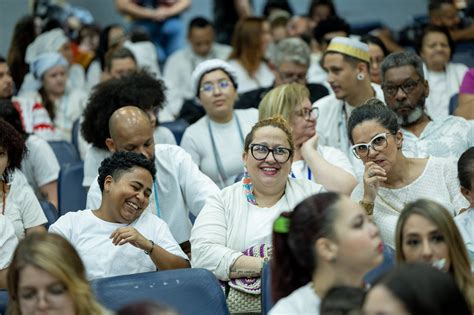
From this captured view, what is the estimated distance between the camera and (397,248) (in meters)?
3.57

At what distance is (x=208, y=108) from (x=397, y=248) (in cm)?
277

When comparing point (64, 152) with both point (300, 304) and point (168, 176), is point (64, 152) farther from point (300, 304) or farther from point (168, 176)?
point (300, 304)

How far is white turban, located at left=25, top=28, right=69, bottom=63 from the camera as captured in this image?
8.23 metres

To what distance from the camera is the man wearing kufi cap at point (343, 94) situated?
5.96 meters

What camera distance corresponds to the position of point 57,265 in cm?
334

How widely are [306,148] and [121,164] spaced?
44.6 inches

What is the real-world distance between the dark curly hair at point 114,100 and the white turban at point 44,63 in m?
1.61

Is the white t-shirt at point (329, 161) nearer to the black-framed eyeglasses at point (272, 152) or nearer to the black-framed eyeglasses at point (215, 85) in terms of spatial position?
the black-framed eyeglasses at point (272, 152)

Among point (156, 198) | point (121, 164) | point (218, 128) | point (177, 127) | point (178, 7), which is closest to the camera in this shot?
point (121, 164)

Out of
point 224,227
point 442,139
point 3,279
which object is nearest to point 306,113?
point 442,139

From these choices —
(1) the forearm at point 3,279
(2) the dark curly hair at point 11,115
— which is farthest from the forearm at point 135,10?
(1) the forearm at point 3,279

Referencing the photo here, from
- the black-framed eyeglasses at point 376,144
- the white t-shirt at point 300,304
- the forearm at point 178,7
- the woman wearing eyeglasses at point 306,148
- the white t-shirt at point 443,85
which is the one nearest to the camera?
the white t-shirt at point 300,304

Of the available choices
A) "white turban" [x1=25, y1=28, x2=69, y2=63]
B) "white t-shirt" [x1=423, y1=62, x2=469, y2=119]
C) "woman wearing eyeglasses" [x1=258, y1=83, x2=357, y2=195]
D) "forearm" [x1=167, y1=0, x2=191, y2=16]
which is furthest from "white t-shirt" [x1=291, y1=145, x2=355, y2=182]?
"forearm" [x1=167, y1=0, x2=191, y2=16]

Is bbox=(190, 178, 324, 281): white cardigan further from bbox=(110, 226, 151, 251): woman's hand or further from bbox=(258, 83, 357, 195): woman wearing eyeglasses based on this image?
bbox=(258, 83, 357, 195): woman wearing eyeglasses
